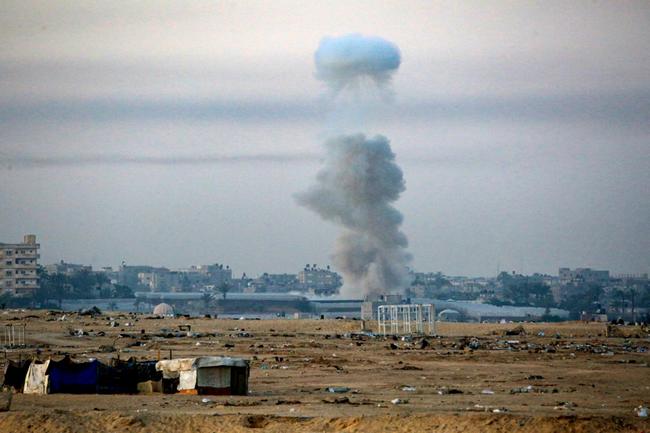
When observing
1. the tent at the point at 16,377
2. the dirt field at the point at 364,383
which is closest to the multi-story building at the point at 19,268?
the dirt field at the point at 364,383

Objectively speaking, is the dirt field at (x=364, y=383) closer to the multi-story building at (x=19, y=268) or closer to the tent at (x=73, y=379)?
the tent at (x=73, y=379)

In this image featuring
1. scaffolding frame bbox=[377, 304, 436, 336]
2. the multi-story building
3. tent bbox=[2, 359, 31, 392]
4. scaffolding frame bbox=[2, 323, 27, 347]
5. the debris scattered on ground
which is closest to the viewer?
tent bbox=[2, 359, 31, 392]

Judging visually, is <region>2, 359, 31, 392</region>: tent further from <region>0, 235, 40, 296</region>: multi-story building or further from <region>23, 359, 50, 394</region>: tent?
<region>0, 235, 40, 296</region>: multi-story building

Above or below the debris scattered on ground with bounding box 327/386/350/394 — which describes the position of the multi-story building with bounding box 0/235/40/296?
above

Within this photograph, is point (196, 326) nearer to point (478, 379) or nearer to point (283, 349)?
point (283, 349)

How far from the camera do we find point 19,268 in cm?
13288

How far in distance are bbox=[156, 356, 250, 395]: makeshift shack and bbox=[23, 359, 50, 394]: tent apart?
9.03ft

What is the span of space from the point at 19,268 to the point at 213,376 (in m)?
111

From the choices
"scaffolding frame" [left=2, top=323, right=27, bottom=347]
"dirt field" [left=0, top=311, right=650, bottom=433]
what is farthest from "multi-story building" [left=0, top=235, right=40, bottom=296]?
"scaffolding frame" [left=2, top=323, right=27, bottom=347]

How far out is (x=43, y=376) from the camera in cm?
2617

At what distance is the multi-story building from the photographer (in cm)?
13062

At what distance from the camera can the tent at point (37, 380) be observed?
26125mm

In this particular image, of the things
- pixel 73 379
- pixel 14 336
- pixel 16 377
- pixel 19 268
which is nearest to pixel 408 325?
pixel 14 336

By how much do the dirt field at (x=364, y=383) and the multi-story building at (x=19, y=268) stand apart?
253 ft
